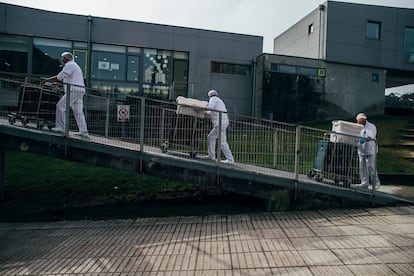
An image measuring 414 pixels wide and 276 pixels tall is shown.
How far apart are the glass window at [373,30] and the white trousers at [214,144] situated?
18720mm

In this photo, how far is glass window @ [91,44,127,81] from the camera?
18.4 m

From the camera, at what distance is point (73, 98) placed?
7172 millimetres

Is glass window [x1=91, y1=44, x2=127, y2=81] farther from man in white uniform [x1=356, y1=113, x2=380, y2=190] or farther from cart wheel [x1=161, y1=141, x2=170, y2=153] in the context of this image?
man in white uniform [x1=356, y1=113, x2=380, y2=190]

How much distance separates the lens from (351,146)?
7.02 m

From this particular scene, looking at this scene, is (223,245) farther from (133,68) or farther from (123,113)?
(133,68)

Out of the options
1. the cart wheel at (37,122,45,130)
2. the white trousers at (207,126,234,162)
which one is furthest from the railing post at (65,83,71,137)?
the white trousers at (207,126,234,162)

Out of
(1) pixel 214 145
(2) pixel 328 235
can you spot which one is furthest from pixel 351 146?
(1) pixel 214 145

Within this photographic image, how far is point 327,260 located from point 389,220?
2296mm

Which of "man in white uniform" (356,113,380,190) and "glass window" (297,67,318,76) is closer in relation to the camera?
"man in white uniform" (356,113,380,190)

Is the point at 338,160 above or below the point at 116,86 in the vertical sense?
below

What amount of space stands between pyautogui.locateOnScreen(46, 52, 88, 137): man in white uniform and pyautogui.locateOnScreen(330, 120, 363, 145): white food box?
5477mm

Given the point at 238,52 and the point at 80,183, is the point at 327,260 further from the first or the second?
the point at 238,52

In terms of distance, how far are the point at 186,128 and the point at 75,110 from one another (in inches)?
98.2

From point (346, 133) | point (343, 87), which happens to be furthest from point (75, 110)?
point (343, 87)
